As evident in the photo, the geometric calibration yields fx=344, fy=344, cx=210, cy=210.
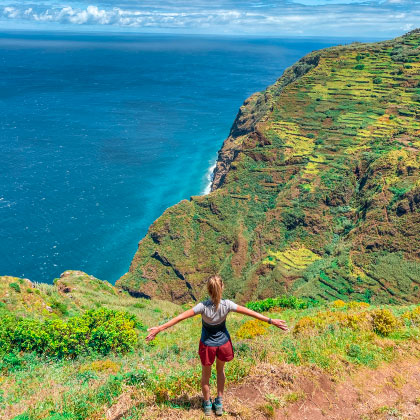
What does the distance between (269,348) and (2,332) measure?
13217mm

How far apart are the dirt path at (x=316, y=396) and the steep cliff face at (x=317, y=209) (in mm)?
31411

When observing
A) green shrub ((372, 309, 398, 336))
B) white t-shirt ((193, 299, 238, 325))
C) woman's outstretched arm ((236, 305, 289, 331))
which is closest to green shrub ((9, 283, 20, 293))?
white t-shirt ((193, 299, 238, 325))

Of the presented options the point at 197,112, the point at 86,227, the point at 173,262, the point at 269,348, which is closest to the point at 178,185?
the point at 86,227

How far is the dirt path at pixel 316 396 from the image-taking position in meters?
8.05

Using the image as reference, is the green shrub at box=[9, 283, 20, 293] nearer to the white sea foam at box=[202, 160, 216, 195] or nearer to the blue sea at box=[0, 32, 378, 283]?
the blue sea at box=[0, 32, 378, 283]

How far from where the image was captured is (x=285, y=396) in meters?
8.59

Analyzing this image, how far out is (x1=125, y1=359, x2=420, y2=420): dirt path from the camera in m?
8.05

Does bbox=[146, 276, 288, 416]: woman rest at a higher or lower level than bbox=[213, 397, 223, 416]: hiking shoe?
higher

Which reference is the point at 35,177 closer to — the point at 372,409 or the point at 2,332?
the point at 2,332

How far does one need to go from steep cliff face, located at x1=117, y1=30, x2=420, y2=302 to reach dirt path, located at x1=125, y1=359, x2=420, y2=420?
31.4m

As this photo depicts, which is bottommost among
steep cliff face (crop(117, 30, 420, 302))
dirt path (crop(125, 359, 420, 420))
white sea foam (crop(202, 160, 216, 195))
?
white sea foam (crop(202, 160, 216, 195))

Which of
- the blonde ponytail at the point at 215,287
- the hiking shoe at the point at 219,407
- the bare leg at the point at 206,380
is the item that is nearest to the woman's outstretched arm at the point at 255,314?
the blonde ponytail at the point at 215,287

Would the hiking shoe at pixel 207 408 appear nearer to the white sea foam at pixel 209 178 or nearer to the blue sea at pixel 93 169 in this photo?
the blue sea at pixel 93 169

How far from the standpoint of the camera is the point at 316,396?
8727 mm
